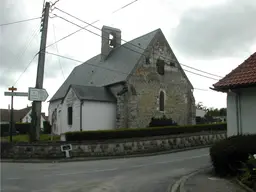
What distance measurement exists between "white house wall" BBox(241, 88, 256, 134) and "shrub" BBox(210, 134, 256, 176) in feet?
3.52

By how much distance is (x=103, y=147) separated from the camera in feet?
64.6

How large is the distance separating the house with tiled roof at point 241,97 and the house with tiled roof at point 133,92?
17748 mm

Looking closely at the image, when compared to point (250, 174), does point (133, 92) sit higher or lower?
higher

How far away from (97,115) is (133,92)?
4.25 metres

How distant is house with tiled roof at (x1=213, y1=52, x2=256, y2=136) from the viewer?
1162 centimetres

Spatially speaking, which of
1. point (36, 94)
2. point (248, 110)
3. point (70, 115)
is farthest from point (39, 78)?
point (70, 115)

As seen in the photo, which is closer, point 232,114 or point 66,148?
point 232,114

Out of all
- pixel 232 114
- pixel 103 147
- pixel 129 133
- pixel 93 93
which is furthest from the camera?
pixel 93 93

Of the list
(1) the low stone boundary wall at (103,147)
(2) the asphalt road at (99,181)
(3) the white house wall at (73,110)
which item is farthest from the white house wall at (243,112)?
(3) the white house wall at (73,110)

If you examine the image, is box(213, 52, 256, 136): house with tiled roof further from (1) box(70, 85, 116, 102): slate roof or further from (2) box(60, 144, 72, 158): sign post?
(1) box(70, 85, 116, 102): slate roof

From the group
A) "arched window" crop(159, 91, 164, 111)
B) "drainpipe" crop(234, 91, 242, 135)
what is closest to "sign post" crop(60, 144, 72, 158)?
"drainpipe" crop(234, 91, 242, 135)

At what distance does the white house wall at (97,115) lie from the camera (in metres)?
29.0

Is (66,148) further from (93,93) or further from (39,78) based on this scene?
(93,93)

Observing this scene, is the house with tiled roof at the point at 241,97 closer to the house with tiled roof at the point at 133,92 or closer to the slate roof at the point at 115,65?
the house with tiled roof at the point at 133,92
